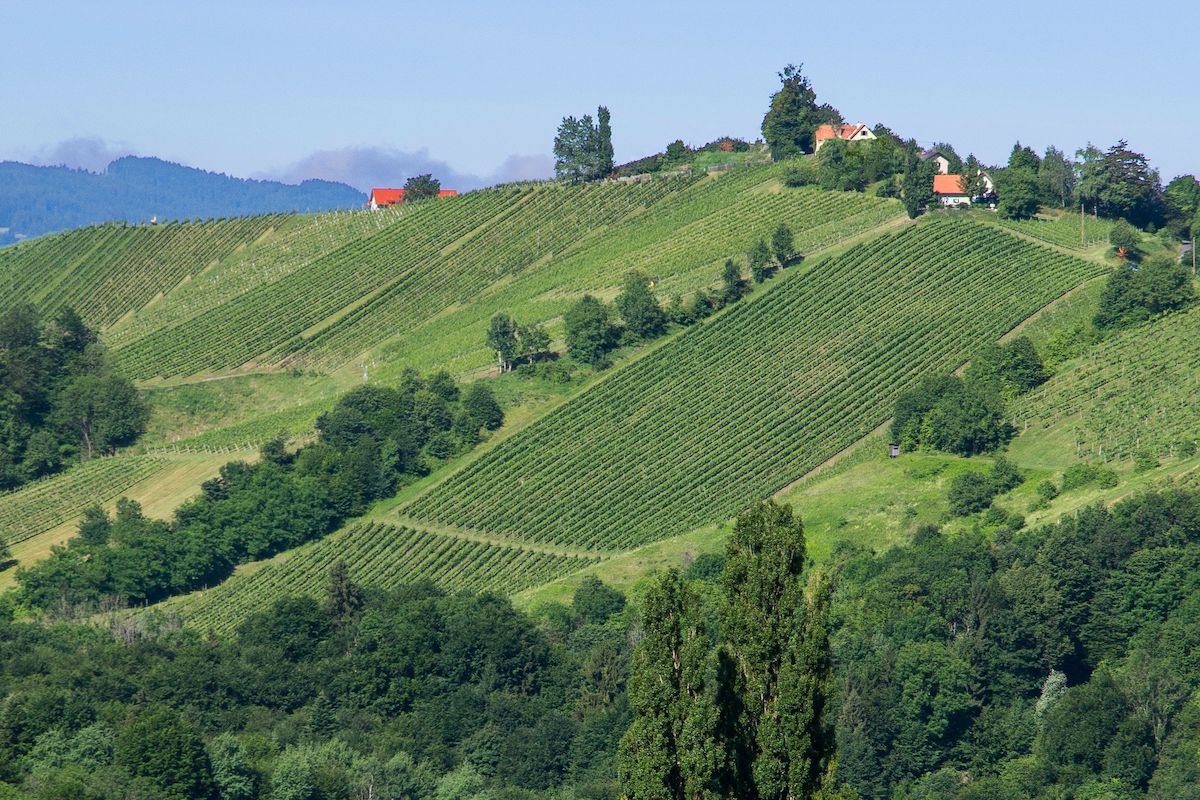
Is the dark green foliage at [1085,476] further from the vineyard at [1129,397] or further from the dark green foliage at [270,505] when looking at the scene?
the dark green foliage at [270,505]

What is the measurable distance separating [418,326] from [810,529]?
5667cm

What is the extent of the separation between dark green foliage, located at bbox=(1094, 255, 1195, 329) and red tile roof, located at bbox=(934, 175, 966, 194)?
2777cm

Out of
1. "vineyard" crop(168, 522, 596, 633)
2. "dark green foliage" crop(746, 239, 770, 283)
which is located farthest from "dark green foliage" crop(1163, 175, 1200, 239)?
"vineyard" crop(168, 522, 596, 633)

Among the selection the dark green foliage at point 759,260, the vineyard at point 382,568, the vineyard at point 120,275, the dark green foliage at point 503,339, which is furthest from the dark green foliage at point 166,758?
the vineyard at point 120,275

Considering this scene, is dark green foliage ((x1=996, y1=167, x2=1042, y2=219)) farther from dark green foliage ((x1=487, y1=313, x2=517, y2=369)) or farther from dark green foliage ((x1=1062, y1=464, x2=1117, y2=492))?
dark green foliage ((x1=1062, y1=464, x2=1117, y2=492))

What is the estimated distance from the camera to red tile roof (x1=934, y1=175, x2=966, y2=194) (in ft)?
550

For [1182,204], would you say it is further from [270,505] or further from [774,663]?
[774,663]

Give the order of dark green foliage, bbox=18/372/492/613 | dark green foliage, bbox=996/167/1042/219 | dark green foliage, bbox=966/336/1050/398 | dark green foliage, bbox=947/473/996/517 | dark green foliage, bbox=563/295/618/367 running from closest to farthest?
dark green foliage, bbox=947/473/996/517
dark green foliage, bbox=18/372/492/613
dark green foliage, bbox=966/336/1050/398
dark green foliage, bbox=563/295/618/367
dark green foliage, bbox=996/167/1042/219

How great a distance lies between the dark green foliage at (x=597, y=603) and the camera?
120688mm

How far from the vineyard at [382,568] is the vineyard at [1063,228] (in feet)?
171

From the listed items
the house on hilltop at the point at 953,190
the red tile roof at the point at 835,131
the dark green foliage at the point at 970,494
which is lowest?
the dark green foliage at the point at 970,494

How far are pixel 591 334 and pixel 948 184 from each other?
37176 mm

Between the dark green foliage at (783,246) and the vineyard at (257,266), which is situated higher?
the vineyard at (257,266)

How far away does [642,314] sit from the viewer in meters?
152
